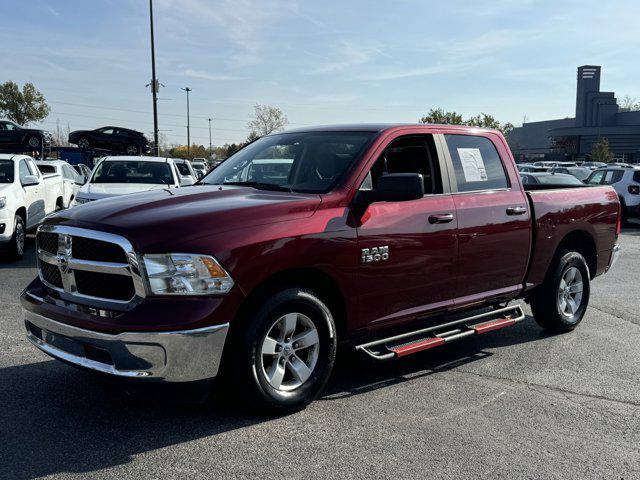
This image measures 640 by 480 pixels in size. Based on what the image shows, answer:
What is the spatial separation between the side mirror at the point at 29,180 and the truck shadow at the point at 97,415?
6.88 meters

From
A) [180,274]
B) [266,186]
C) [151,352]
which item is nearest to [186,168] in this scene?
[266,186]

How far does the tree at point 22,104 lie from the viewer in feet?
165

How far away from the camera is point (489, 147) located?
568cm

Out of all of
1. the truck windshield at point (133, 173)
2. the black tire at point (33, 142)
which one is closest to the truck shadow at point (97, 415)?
the truck windshield at point (133, 173)

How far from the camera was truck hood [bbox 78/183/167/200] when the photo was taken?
34.7ft

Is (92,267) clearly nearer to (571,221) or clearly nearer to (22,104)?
(571,221)

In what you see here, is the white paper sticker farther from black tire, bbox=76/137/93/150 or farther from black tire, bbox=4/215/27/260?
black tire, bbox=76/137/93/150

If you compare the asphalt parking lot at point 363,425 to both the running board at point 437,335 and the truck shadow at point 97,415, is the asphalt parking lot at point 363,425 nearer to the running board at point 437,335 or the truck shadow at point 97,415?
the truck shadow at point 97,415

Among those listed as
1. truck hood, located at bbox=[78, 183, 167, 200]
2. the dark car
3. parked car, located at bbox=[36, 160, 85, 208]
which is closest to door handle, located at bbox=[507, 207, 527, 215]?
truck hood, located at bbox=[78, 183, 167, 200]

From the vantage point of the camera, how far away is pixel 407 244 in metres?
4.57

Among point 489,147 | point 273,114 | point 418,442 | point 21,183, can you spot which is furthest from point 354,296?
point 273,114

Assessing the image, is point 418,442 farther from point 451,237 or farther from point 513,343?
point 513,343

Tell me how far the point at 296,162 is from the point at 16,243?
7.22 metres

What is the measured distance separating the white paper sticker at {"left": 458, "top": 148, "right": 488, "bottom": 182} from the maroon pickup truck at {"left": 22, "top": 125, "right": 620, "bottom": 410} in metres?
0.02
